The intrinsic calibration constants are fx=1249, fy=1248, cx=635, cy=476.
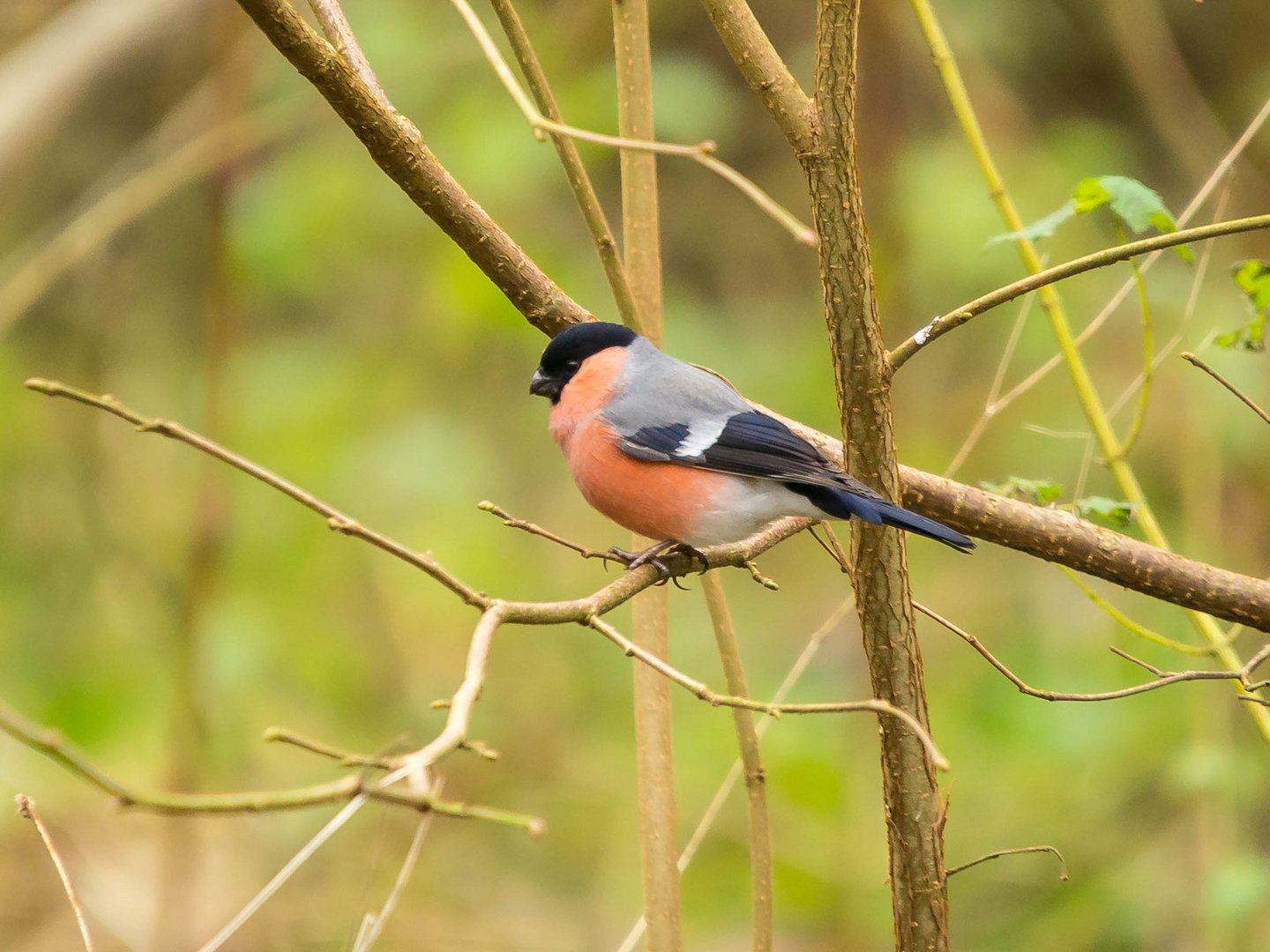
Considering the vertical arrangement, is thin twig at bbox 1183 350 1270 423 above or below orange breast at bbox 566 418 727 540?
above

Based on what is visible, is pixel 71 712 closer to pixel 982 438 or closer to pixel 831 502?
pixel 831 502

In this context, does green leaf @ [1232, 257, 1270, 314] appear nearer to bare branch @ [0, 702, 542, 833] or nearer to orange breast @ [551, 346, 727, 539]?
orange breast @ [551, 346, 727, 539]

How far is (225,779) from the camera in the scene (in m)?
4.12

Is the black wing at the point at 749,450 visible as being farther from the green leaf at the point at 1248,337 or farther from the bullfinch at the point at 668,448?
the green leaf at the point at 1248,337

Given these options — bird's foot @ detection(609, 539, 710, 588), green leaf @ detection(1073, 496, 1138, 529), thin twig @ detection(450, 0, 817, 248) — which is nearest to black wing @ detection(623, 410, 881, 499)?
bird's foot @ detection(609, 539, 710, 588)

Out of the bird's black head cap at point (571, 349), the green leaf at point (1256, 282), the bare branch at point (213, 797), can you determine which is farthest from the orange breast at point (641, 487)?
the bare branch at point (213, 797)

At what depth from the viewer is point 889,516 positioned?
1.74 m

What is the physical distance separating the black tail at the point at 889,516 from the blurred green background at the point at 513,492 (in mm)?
1523

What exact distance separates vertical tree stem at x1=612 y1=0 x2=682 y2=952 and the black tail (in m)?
0.35

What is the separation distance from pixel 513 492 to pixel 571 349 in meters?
2.73

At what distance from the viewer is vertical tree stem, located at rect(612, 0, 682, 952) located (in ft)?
6.39

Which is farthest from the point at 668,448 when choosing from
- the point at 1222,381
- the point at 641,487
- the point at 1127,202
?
the point at 1222,381

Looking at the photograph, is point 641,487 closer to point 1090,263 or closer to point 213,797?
point 1090,263

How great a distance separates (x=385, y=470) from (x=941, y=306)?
2371 millimetres
